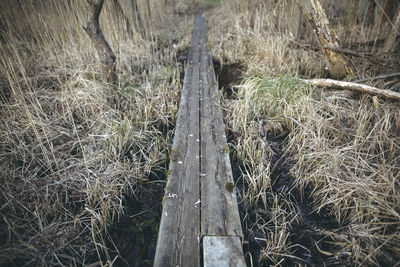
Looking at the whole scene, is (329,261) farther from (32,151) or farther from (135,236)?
(32,151)

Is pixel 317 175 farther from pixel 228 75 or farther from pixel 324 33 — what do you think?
pixel 228 75

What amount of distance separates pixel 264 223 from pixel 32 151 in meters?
2.14

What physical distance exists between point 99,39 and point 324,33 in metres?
3.05

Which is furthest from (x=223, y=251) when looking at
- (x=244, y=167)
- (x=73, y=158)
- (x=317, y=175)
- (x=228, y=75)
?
(x=228, y=75)

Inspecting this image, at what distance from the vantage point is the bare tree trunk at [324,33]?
2.84 metres

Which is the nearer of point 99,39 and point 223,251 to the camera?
point 223,251

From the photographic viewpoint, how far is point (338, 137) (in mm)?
2074

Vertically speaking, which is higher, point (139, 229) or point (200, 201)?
point (200, 201)

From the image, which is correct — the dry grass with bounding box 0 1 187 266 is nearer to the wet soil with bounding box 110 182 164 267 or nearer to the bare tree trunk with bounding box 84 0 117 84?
the wet soil with bounding box 110 182 164 267

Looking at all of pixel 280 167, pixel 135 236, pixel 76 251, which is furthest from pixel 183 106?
pixel 76 251

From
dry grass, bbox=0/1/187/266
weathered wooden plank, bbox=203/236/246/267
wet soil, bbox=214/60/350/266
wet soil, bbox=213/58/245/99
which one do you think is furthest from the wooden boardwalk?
wet soil, bbox=213/58/245/99

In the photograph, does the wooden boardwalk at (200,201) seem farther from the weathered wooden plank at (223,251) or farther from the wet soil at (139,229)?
the wet soil at (139,229)

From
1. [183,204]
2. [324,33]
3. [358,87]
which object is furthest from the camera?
[324,33]

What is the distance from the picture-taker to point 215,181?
1.61m
